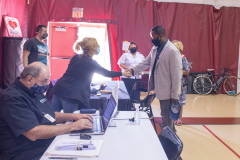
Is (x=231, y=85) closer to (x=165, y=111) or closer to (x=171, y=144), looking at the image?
(x=165, y=111)

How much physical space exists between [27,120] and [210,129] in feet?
11.5

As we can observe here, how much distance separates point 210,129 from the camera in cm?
448

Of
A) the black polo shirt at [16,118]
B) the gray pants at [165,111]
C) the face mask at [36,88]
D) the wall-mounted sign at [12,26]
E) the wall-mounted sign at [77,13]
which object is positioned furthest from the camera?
the wall-mounted sign at [77,13]

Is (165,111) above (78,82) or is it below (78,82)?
below

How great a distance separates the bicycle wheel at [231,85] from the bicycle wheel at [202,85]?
489mm

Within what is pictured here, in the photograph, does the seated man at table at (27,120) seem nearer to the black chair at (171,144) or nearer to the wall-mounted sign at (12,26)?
the black chair at (171,144)

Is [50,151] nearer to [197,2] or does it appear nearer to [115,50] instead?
[115,50]

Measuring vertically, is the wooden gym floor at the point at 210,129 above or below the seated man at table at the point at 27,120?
below

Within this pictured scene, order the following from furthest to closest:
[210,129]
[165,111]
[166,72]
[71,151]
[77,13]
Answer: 1. [77,13]
2. [210,129]
3. [165,111]
4. [166,72]
5. [71,151]

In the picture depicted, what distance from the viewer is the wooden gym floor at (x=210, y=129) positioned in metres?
3.47

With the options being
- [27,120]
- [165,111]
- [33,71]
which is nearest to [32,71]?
[33,71]

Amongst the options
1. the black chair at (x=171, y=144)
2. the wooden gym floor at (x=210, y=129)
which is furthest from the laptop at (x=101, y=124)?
the wooden gym floor at (x=210, y=129)

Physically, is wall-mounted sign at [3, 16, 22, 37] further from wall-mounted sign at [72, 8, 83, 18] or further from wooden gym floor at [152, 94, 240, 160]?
wooden gym floor at [152, 94, 240, 160]

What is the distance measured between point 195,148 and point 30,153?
8.09 feet
